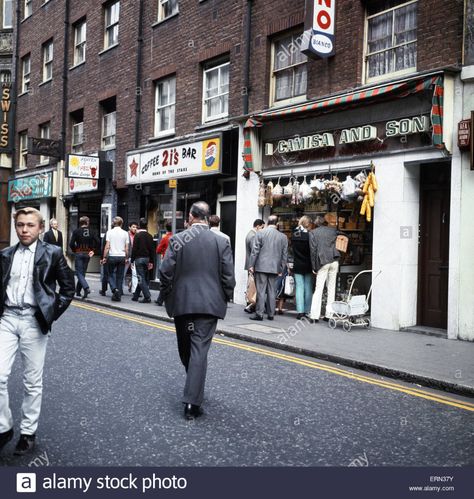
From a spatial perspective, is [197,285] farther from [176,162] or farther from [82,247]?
[176,162]

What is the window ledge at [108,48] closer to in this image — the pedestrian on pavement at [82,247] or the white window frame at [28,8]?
the pedestrian on pavement at [82,247]

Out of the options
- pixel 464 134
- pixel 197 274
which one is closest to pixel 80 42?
pixel 464 134

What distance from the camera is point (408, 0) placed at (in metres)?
10.7

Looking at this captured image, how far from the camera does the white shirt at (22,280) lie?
14.0ft

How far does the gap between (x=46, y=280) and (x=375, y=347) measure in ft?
18.1

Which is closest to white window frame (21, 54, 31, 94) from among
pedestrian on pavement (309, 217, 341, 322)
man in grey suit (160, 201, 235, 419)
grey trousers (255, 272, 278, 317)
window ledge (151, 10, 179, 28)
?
window ledge (151, 10, 179, 28)

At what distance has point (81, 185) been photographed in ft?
66.8

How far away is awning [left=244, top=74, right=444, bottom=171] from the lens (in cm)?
938

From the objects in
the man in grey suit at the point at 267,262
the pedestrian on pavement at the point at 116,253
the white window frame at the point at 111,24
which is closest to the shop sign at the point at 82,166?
the white window frame at the point at 111,24

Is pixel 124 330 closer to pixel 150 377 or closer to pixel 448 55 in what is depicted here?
pixel 150 377

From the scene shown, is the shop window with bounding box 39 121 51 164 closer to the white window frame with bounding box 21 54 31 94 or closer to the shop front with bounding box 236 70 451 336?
the white window frame with bounding box 21 54 31 94

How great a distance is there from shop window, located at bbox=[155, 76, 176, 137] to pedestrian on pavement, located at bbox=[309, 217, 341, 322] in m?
7.24

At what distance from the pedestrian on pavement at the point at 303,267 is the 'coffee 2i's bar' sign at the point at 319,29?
3.22 metres
